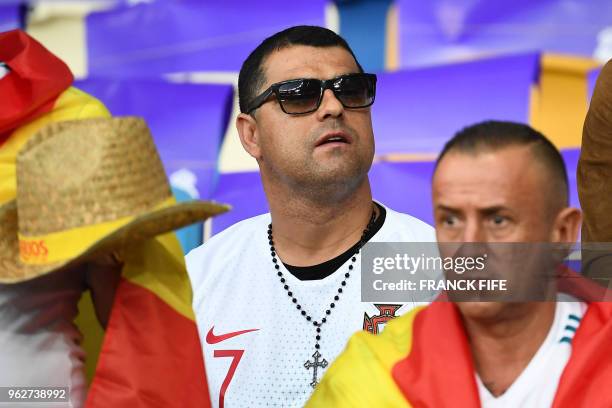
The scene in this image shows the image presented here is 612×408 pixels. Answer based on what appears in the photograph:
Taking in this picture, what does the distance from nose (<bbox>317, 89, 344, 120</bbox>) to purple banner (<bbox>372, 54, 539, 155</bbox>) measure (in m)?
1.16

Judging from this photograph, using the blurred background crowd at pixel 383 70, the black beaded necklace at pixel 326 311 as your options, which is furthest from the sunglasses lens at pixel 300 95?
the blurred background crowd at pixel 383 70

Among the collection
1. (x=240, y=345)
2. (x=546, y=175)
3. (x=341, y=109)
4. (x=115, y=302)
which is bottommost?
(x=240, y=345)

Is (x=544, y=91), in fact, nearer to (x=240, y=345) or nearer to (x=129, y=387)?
(x=240, y=345)

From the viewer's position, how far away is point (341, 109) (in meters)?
2.38

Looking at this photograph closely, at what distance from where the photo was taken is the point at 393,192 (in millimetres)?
3416

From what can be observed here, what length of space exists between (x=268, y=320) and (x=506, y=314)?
0.90 m

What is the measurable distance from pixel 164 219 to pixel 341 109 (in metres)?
0.76

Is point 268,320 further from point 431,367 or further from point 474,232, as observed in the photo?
point 474,232

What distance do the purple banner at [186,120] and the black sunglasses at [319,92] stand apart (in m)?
1.62

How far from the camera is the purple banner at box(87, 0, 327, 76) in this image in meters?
4.48

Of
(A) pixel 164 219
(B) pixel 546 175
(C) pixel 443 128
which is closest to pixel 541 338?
(B) pixel 546 175

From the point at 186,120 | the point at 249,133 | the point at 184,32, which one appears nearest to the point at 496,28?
the point at 186,120

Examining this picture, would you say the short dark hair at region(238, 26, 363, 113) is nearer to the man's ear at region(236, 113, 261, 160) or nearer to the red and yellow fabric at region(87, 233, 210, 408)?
the man's ear at region(236, 113, 261, 160)

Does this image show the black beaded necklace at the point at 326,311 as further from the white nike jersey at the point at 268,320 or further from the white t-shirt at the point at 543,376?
the white t-shirt at the point at 543,376
